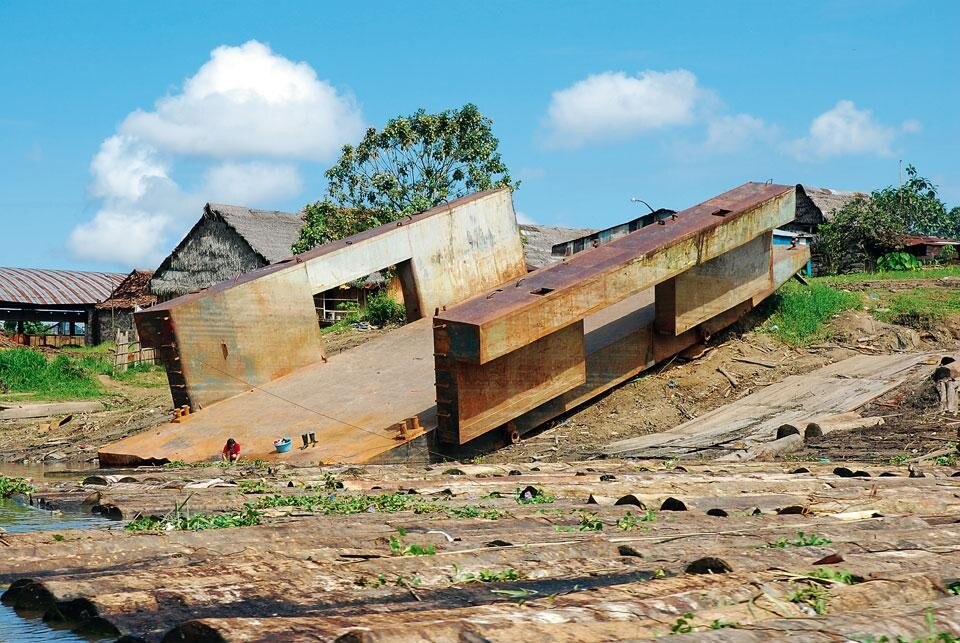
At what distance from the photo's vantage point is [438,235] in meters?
19.8

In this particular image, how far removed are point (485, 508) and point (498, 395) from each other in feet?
20.3

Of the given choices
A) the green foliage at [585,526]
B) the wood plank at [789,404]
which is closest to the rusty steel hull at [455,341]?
the wood plank at [789,404]

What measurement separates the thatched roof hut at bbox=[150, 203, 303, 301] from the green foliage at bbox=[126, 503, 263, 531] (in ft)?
78.2

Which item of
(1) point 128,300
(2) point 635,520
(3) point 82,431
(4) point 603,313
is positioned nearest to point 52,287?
(1) point 128,300

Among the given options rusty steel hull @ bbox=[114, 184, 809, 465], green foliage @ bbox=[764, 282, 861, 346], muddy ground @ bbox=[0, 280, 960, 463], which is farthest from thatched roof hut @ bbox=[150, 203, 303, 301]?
green foliage @ bbox=[764, 282, 861, 346]

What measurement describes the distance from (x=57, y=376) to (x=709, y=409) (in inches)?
604

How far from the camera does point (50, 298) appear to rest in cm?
3700

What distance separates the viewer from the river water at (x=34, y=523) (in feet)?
16.8

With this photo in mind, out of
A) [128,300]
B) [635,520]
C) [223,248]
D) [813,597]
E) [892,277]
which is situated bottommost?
[635,520]

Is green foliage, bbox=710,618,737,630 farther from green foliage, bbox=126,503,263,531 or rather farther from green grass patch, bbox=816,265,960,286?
green grass patch, bbox=816,265,960,286

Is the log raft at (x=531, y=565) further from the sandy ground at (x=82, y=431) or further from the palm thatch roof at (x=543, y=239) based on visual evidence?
the palm thatch roof at (x=543, y=239)

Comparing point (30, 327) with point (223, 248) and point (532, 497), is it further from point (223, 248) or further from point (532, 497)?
point (532, 497)

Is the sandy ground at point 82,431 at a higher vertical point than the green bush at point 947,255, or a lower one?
lower

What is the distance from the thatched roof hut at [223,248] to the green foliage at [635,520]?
2438 cm
